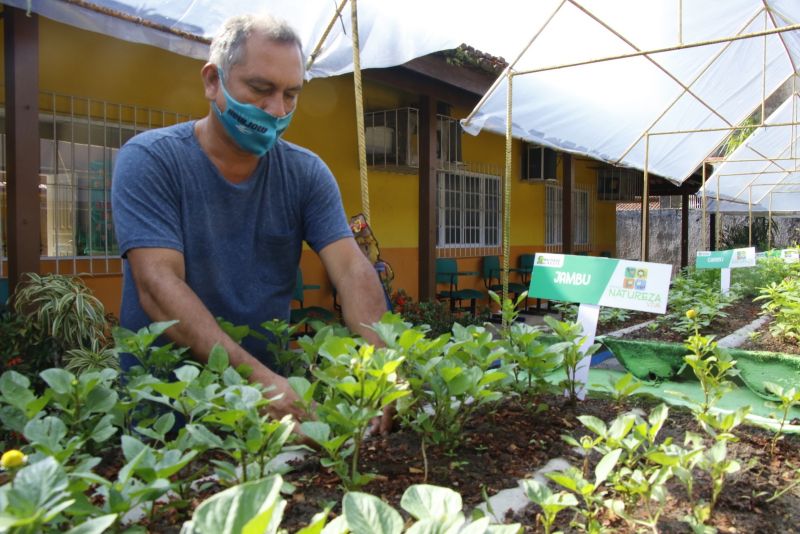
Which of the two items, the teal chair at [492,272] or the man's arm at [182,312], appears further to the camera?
the teal chair at [492,272]

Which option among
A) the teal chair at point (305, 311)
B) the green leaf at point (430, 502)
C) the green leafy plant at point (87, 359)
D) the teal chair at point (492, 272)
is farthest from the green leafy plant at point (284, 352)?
the teal chair at point (492, 272)

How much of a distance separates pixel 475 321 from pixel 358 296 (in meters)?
5.09

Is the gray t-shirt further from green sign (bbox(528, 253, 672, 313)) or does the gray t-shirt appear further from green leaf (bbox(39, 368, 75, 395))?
green sign (bbox(528, 253, 672, 313))

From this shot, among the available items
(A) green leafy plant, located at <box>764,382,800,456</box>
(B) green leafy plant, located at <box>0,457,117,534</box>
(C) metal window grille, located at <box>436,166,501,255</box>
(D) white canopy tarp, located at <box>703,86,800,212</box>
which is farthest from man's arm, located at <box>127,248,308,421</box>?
(D) white canopy tarp, located at <box>703,86,800,212</box>

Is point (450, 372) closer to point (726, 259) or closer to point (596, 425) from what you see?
point (596, 425)

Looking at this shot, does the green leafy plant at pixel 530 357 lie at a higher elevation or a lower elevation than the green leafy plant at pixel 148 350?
lower

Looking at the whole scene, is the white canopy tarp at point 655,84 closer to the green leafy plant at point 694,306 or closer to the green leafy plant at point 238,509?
the green leafy plant at point 694,306

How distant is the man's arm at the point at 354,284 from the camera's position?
157cm

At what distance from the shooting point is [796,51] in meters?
6.20

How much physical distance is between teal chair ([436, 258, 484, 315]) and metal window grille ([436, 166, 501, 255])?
1.11ft

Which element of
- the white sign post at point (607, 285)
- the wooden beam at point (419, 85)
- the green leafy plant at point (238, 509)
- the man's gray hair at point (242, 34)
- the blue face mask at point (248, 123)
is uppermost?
the wooden beam at point (419, 85)

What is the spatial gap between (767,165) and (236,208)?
14193 millimetres

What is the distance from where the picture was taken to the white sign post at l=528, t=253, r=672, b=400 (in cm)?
217

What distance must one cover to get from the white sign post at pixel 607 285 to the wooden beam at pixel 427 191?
4158 mm
